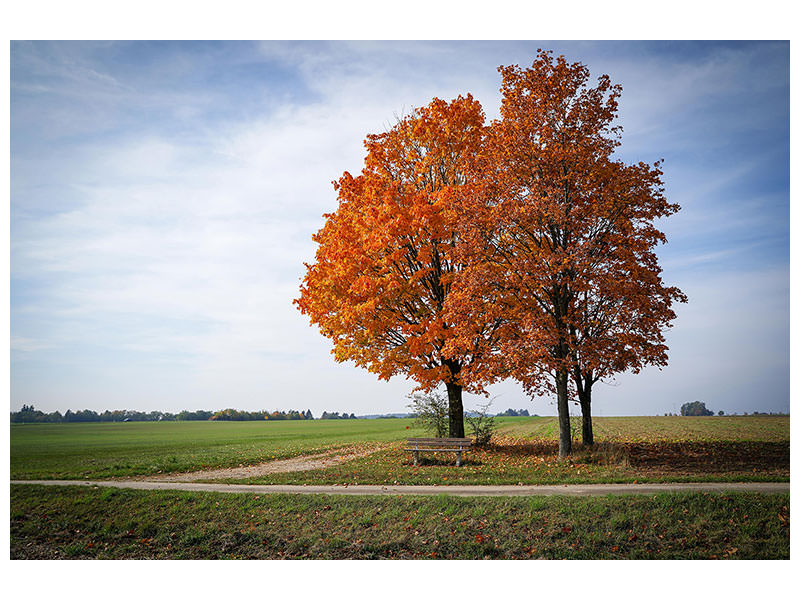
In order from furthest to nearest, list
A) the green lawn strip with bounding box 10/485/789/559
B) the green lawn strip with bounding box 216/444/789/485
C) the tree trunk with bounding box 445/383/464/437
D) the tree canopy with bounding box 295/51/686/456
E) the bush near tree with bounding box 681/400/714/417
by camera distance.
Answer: the tree trunk with bounding box 445/383/464/437, the bush near tree with bounding box 681/400/714/417, the tree canopy with bounding box 295/51/686/456, the green lawn strip with bounding box 216/444/789/485, the green lawn strip with bounding box 10/485/789/559

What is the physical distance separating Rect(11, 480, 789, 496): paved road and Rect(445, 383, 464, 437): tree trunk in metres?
5.86

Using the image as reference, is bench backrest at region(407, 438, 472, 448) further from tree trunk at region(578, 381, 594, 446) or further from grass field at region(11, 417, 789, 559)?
tree trunk at region(578, 381, 594, 446)


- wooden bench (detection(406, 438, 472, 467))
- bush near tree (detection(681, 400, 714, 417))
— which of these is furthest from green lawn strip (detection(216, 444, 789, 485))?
bush near tree (detection(681, 400, 714, 417))

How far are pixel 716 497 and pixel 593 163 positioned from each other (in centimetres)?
902

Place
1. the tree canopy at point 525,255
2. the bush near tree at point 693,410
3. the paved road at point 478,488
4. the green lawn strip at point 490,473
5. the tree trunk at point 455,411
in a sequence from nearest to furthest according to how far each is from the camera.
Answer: the paved road at point 478,488 → the green lawn strip at point 490,473 → the tree canopy at point 525,255 → the bush near tree at point 693,410 → the tree trunk at point 455,411

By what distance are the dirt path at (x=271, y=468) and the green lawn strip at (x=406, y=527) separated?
9.45 feet

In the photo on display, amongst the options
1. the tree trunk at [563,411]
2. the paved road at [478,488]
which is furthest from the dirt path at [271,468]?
the tree trunk at [563,411]

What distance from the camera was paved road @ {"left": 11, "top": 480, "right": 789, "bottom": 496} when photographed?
9.91 metres

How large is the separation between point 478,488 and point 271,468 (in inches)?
286

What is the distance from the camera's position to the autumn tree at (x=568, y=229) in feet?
45.5

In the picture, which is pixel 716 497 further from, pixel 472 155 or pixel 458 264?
pixel 472 155

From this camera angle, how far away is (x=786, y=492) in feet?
30.5

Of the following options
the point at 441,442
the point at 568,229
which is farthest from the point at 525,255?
the point at 441,442

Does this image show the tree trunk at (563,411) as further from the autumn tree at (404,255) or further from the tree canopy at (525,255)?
the autumn tree at (404,255)
